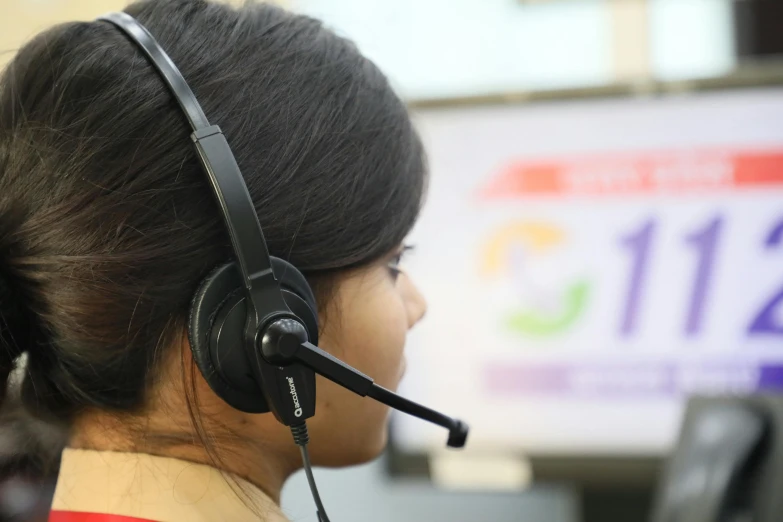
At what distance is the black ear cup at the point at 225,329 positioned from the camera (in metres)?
0.43

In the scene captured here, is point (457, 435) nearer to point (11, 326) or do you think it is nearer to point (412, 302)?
point (412, 302)

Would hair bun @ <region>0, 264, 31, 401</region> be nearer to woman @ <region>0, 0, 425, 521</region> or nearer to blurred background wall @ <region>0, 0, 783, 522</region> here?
woman @ <region>0, 0, 425, 521</region>

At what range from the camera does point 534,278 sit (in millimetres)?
876

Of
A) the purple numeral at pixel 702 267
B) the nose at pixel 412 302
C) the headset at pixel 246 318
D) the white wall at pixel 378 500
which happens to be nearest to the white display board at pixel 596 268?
the purple numeral at pixel 702 267

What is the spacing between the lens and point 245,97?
49 centimetres

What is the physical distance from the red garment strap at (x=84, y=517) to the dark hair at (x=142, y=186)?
6 centimetres

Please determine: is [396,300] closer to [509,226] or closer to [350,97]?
[350,97]

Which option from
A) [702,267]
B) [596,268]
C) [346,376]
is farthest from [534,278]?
[346,376]

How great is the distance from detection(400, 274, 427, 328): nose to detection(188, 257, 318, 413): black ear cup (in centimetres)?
15

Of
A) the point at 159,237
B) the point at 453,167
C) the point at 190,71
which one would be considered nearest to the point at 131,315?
the point at 159,237

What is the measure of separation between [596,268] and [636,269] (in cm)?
4

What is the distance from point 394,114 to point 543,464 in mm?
462

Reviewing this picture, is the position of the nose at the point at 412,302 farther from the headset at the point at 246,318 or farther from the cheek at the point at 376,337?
the headset at the point at 246,318

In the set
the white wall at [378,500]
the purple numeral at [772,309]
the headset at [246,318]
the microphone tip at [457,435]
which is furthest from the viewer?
the white wall at [378,500]
